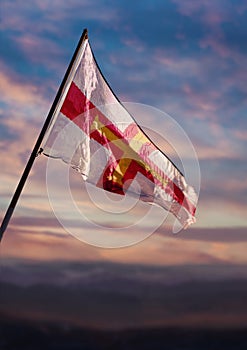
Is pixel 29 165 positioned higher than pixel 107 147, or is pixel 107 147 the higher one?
pixel 107 147

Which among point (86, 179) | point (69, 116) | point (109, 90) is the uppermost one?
point (109, 90)

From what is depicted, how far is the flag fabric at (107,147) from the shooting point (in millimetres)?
23094

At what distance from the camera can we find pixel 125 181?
25.9 m

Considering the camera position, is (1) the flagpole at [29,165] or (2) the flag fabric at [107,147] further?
(2) the flag fabric at [107,147]

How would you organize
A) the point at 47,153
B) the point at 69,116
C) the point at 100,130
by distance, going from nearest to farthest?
the point at 47,153
the point at 69,116
the point at 100,130

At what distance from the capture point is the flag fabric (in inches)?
909

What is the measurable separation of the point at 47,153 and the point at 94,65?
4.44 m

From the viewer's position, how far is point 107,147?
25.3m

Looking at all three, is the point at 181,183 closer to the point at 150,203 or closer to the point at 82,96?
the point at 150,203

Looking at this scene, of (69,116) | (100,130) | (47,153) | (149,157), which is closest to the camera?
(47,153)

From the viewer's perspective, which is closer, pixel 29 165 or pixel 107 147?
pixel 29 165

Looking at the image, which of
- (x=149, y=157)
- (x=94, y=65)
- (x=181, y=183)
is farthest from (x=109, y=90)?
(x=181, y=183)

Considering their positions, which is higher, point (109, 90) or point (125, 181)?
point (109, 90)

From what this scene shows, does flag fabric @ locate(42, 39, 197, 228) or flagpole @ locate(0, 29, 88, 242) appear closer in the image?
flagpole @ locate(0, 29, 88, 242)
